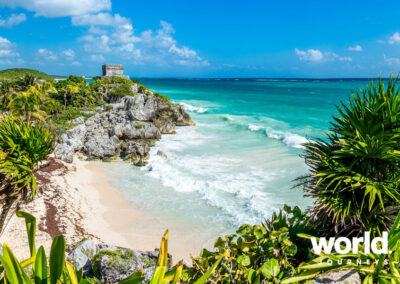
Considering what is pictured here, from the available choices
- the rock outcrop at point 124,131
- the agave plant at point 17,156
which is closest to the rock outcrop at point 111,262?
the agave plant at point 17,156

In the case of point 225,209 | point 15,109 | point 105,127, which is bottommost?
point 225,209

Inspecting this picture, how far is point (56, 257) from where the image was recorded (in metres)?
1.76

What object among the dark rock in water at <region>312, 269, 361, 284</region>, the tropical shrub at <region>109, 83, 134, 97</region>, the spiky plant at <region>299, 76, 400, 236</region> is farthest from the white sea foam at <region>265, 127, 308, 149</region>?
the dark rock in water at <region>312, 269, 361, 284</region>

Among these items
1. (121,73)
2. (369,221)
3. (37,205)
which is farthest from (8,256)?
(121,73)

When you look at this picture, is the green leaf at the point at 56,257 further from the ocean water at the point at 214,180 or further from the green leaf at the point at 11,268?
the ocean water at the point at 214,180

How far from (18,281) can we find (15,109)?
1924cm

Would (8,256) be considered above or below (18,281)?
above

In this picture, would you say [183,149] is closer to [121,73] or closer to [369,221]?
[369,221]

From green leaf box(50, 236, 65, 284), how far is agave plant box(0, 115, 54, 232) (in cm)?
522

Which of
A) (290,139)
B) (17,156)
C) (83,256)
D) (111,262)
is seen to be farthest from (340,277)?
(290,139)

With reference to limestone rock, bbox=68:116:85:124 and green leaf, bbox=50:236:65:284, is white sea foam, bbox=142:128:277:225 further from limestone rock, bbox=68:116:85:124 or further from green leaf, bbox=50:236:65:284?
green leaf, bbox=50:236:65:284

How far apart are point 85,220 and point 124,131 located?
1138 cm

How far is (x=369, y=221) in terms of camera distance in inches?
139

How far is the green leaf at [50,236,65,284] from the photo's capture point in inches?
67.9
